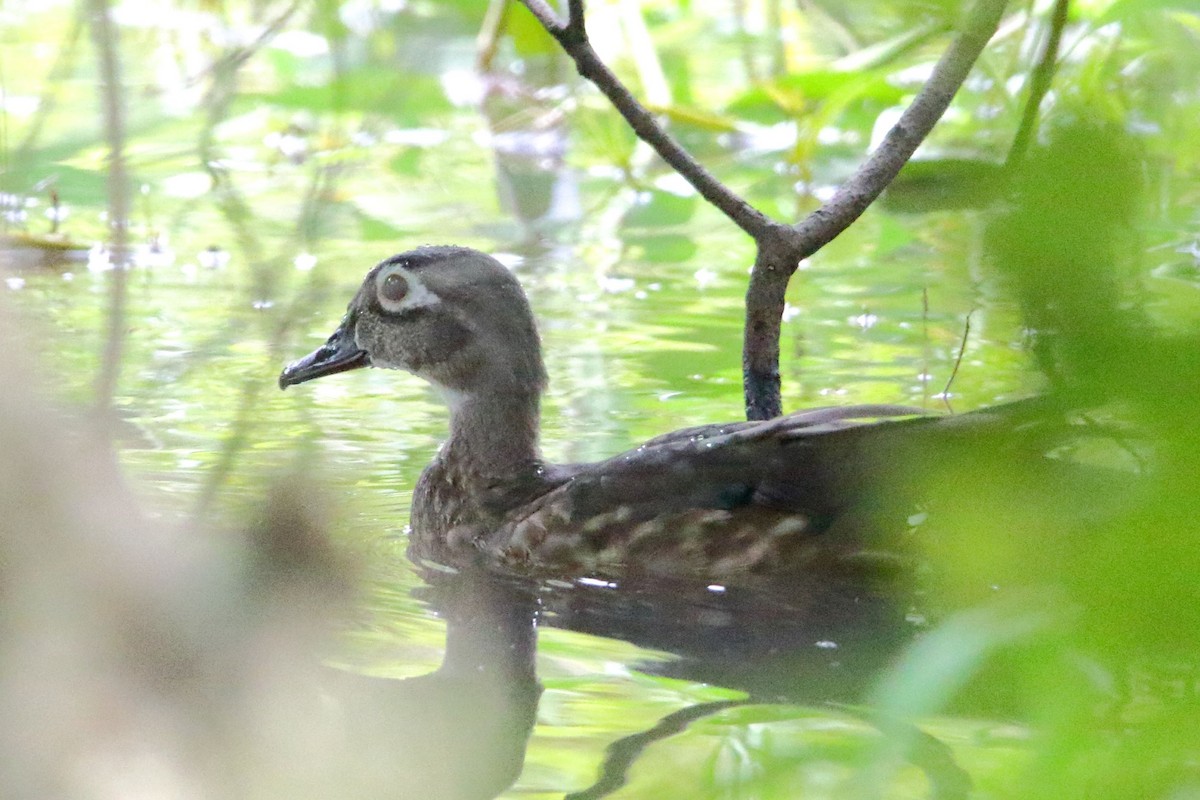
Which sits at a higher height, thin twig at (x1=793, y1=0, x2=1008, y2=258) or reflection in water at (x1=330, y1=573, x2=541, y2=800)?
thin twig at (x1=793, y1=0, x2=1008, y2=258)

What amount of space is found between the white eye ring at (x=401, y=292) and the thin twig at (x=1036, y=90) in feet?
9.97

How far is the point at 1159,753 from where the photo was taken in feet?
3.26

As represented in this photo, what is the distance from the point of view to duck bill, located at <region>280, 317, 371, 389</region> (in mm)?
5367

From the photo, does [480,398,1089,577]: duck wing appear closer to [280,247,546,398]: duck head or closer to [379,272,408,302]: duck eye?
[280,247,546,398]: duck head

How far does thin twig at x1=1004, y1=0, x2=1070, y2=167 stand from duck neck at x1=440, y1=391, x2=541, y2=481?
113 inches

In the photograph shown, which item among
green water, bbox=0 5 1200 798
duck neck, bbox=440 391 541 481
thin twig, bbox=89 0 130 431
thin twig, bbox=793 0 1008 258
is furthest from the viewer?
duck neck, bbox=440 391 541 481

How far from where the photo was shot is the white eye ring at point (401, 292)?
529 cm

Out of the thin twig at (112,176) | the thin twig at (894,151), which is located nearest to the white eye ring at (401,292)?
the thin twig at (894,151)

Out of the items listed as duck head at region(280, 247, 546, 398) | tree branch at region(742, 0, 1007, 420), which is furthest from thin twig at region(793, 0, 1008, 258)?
duck head at region(280, 247, 546, 398)

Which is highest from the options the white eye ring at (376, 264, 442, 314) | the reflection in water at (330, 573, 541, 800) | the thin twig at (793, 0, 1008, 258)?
the thin twig at (793, 0, 1008, 258)

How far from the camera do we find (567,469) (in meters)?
5.00

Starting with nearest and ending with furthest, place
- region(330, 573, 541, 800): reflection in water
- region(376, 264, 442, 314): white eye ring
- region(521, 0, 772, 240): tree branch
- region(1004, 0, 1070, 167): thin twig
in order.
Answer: region(1004, 0, 1070, 167): thin twig → region(330, 573, 541, 800): reflection in water → region(521, 0, 772, 240): tree branch → region(376, 264, 442, 314): white eye ring

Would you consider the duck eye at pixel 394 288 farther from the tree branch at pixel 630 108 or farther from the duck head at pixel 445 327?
the tree branch at pixel 630 108

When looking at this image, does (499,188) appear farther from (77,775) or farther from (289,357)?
(77,775)
